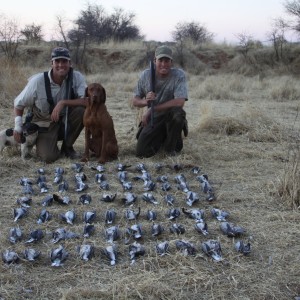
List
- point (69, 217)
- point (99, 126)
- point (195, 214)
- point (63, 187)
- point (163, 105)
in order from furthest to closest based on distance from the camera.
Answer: point (163, 105), point (99, 126), point (63, 187), point (195, 214), point (69, 217)

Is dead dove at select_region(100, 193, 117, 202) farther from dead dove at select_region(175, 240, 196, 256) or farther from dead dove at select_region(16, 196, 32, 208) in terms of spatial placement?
dead dove at select_region(175, 240, 196, 256)

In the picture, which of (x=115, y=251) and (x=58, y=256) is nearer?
(x=58, y=256)

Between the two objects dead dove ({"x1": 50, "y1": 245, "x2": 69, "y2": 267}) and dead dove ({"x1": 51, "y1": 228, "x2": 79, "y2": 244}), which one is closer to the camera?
dead dove ({"x1": 50, "y1": 245, "x2": 69, "y2": 267})

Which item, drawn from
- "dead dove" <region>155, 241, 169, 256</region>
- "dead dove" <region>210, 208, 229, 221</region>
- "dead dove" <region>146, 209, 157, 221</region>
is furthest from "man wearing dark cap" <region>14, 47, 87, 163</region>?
"dead dove" <region>155, 241, 169, 256</region>

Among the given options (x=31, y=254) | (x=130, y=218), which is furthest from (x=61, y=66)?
(x=31, y=254)

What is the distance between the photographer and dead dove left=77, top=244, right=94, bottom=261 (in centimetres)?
382

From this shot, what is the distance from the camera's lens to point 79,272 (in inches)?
143

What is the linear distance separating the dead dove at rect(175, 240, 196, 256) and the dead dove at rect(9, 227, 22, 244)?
1356 mm

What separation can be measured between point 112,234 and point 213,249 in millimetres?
884

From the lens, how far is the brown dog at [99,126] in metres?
6.40

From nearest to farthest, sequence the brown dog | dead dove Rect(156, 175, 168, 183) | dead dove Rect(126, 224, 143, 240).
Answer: dead dove Rect(126, 224, 143, 240) < dead dove Rect(156, 175, 168, 183) < the brown dog

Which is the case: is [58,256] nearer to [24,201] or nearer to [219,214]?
[24,201]

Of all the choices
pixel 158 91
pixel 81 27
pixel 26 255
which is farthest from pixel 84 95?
pixel 81 27

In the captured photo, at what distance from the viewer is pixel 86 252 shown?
12.6ft
